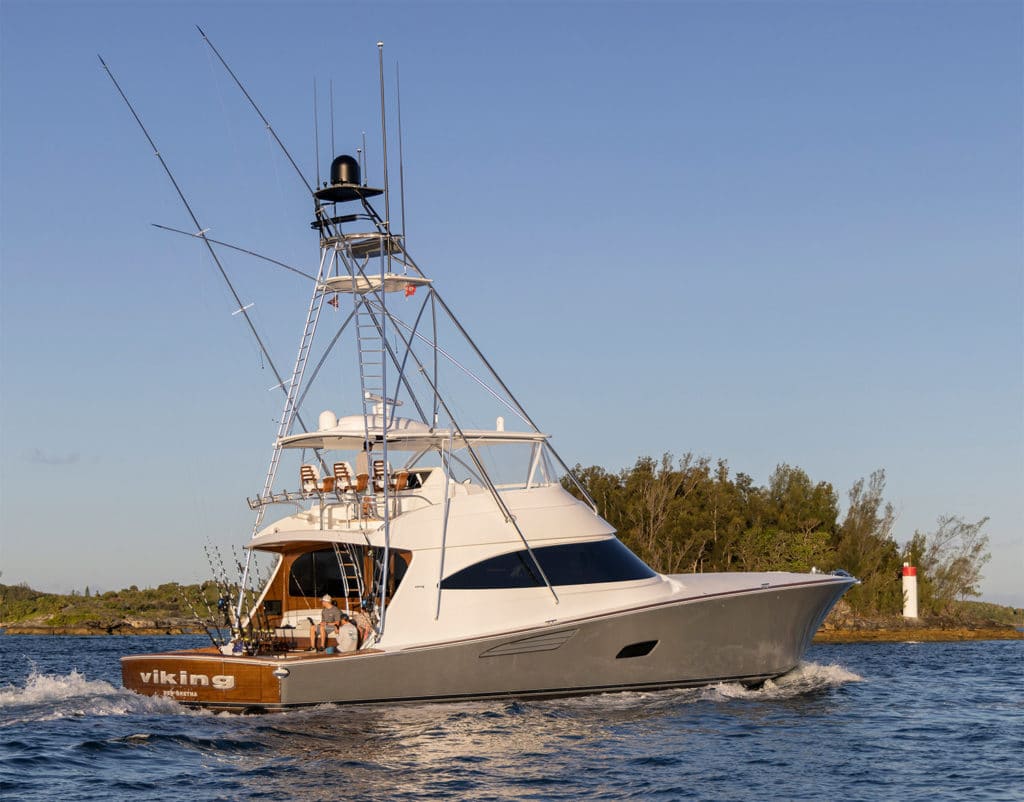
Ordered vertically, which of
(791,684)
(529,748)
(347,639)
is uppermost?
(347,639)

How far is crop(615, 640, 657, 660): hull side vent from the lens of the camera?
17.9 meters

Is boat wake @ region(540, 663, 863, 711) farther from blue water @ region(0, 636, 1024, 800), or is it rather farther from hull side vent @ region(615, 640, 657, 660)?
hull side vent @ region(615, 640, 657, 660)

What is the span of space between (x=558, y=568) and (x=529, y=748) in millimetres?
4127

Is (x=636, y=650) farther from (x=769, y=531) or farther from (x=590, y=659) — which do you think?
(x=769, y=531)

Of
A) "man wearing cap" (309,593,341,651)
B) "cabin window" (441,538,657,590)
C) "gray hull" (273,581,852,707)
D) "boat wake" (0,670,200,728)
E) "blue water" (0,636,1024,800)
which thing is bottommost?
"blue water" (0,636,1024,800)

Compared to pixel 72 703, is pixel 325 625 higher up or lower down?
higher up

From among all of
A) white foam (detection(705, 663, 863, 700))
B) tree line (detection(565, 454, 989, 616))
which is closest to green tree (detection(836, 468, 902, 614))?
tree line (detection(565, 454, 989, 616))

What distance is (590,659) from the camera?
17.7 m

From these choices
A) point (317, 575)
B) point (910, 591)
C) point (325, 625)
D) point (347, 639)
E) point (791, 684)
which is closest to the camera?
point (347, 639)

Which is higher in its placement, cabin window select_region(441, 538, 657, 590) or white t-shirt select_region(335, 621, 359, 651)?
cabin window select_region(441, 538, 657, 590)

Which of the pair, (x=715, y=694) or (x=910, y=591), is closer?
(x=715, y=694)

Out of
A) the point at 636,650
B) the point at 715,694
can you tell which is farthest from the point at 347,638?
the point at 715,694

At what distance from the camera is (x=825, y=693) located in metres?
20.0

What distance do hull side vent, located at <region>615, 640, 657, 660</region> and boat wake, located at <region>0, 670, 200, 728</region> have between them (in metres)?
5.96
